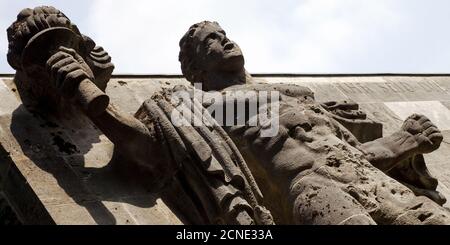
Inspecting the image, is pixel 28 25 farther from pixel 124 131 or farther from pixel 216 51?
pixel 216 51

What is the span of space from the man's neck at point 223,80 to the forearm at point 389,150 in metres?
0.97

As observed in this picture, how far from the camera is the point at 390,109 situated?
878 centimetres

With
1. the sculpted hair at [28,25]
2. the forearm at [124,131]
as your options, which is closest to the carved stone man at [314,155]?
the forearm at [124,131]

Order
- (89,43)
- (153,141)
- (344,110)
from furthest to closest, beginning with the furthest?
(344,110) → (89,43) → (153,141)

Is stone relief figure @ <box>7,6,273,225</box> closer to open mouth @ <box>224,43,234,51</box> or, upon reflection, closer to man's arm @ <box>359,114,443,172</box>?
open mouth @ <box>224,43,234,51</box>

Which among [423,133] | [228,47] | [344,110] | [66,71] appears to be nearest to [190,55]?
[228,47]

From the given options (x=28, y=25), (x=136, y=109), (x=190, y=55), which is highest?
(x=28, y=25)

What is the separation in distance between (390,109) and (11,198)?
14.5ft

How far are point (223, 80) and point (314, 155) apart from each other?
1.16m

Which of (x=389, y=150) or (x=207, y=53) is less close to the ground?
(x=207, y=53)

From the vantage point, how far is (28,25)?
562cm

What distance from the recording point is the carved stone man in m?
5.40
